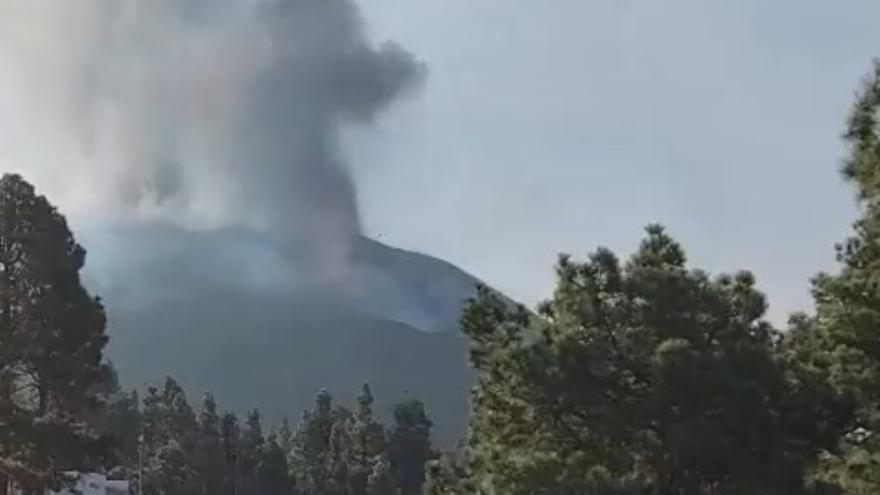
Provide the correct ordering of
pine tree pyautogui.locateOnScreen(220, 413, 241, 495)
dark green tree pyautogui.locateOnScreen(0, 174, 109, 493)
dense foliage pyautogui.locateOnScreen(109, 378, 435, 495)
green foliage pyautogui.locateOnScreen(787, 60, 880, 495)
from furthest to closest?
pine tree pyautogui.locateOnScreen(220, 413, 241, 495)
dense foliage pyautogui.locateOnScreen(109, 378, 435, 495)
dark green tree pyautogui.locateOnScreen(0, 174, 109, 493)
green foliage pyautogui.locateOnScreen(787, 60, 880, 495)

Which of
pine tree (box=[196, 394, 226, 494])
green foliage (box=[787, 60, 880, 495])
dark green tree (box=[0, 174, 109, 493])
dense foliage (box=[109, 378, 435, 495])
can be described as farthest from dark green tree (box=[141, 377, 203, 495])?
green foliage (box=[787, 60, 880, 495])

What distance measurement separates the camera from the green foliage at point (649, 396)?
82.3 feet

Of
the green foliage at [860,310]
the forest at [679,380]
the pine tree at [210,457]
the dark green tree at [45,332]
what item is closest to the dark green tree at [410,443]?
the pine tree at [210,457]

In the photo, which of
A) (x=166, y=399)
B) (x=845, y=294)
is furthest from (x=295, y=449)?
(x=845, y=294)

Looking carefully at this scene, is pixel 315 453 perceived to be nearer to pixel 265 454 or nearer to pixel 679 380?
pixel 265 454

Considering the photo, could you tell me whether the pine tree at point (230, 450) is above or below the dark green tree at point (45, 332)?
above

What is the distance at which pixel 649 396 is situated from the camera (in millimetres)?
25500

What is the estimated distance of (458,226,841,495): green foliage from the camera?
2508 cm

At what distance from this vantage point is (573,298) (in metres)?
26.7

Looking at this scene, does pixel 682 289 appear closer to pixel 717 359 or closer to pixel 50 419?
pixel 717 359

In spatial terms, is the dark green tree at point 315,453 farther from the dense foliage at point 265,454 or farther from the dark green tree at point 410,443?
the dark green tree at point 410,443

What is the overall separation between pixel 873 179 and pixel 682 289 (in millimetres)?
6062

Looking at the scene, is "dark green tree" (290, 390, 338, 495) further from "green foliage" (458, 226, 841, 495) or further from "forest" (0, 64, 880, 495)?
"green foliage" (458, 226, 841, 495)

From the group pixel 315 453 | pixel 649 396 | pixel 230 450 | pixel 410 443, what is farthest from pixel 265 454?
pixel 649 396
